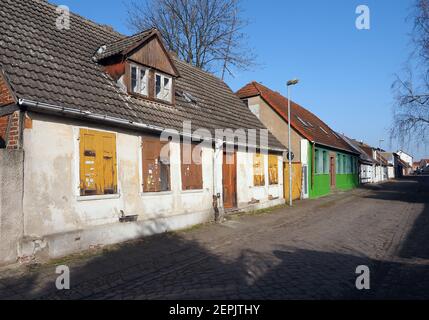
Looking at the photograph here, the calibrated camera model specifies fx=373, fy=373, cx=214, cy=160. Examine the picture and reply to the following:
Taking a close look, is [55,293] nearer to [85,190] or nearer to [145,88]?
[85,190]

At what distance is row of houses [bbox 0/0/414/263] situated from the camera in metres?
7.14

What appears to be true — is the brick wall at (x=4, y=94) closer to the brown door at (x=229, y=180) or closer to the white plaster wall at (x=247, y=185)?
the brown door at (x=229, y=180)

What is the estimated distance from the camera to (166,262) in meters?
7.34

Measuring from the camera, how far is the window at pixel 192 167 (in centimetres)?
1140

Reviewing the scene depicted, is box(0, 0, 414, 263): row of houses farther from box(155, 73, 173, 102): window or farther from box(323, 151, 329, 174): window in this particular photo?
box(323, 151, 329, 174): window

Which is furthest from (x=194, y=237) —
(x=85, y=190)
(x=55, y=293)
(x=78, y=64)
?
(x=78, y=64)

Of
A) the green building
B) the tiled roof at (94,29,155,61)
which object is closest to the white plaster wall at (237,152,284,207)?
the green building

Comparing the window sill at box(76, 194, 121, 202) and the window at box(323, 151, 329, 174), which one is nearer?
the window sill at box(76, 194, 121, 202)

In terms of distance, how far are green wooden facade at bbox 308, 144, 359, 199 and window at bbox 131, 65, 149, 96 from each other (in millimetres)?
12530

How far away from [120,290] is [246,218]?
7947 millimetres

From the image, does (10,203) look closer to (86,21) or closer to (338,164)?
(86,21)

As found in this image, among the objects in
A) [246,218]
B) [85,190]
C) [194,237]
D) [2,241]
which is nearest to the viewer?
[2,241]

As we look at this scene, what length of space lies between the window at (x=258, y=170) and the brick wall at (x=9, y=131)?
9938 millimetres
